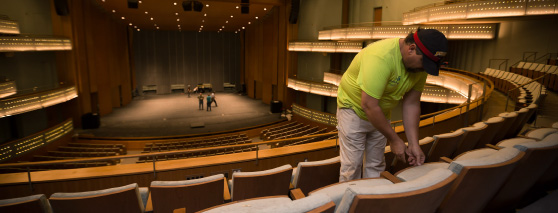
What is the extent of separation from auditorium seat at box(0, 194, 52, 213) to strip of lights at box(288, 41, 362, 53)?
16.2 meters

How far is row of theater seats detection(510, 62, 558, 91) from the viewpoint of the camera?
930 cm

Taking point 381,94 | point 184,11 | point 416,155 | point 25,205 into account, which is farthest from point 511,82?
point 184,11

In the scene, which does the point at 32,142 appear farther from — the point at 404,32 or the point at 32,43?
the point at 404,32

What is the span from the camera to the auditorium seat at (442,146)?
3152 millimetres

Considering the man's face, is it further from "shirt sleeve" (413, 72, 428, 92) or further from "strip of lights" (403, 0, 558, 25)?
"strip of lights" (403, 0, 558, 25)

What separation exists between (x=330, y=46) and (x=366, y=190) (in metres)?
17.4

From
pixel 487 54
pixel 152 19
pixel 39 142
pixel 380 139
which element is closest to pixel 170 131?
pixel 39 142

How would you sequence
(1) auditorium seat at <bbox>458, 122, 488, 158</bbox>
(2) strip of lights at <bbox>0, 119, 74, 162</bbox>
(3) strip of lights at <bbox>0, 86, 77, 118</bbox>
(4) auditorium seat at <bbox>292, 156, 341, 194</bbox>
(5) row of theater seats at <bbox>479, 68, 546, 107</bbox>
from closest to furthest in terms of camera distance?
1. (4) auditorium seat at <bbox>292, 156, 341, 194</bbox>
2. (1) auditorium seat at <bbox>458, 122, 488, 158</bbox>
3. (5) row of theater seats at <bbox>479, 68, 546, 107</bbox>
4. (2) strip of lights at <bbox>0, 119, 74, 162</bbox>
5. (3) strip of lights at <bbox>0, 86, 77, 118</bbox>

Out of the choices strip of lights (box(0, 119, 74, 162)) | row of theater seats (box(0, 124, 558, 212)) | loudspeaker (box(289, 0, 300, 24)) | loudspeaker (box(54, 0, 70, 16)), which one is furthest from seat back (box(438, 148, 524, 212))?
loudspeaker (box(289, 0, 300, 24))

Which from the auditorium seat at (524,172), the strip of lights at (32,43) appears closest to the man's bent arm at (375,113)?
the auditorium seat at (524,172)

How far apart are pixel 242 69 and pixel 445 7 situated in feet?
→ 71.8

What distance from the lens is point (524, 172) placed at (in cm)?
210

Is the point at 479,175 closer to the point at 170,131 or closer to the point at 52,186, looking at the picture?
Answer: the point at 52,186

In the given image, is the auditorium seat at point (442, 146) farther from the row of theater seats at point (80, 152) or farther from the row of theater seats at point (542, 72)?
the row of theater seats at point (80, 152)
